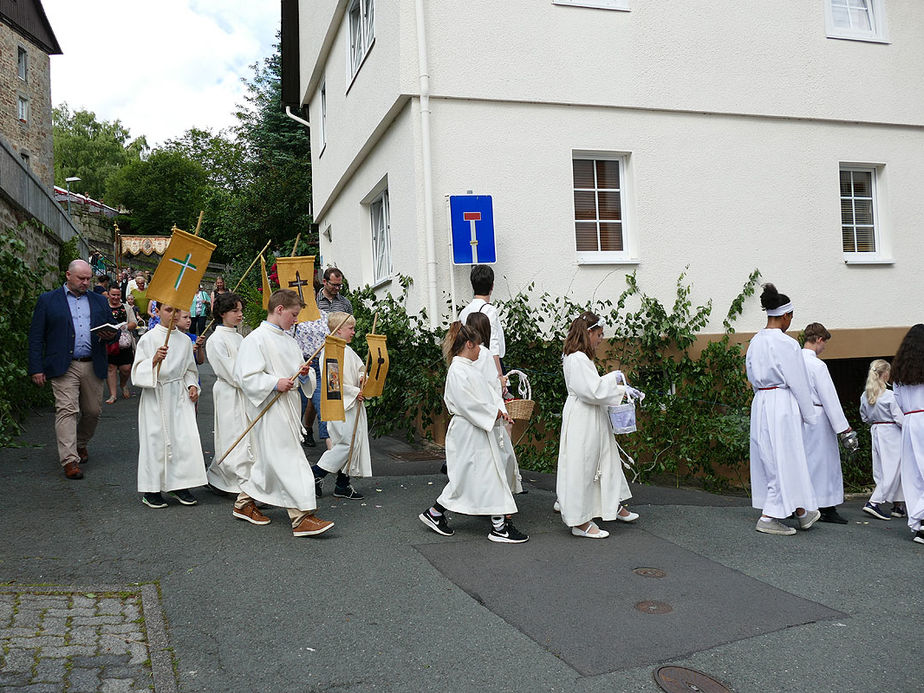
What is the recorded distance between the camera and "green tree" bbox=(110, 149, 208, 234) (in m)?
55.8

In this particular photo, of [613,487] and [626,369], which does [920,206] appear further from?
[613,487]

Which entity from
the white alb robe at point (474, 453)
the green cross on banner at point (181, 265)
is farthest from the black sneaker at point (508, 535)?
the green cross on banner at point (181, 265)

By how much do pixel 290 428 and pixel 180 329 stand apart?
2.03m

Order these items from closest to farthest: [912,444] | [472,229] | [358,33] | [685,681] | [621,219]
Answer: [685,681], [912,444], [472,229], [621,219], [358,33]

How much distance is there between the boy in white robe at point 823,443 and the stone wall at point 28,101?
3958cm

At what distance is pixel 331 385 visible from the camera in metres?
6.57

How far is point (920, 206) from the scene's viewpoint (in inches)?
478

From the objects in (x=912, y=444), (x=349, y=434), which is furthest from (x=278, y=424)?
(x=912, y=444)

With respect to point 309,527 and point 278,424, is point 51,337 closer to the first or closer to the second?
point 278,424

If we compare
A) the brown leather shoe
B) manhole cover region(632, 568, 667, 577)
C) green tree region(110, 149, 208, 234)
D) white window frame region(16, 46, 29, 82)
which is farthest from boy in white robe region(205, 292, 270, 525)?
green tree region(110, 149, 208, 234)

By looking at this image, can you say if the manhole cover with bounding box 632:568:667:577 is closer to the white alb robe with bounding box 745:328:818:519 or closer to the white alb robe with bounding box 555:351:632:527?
the white alb robe with bounding box 555:351:632:527

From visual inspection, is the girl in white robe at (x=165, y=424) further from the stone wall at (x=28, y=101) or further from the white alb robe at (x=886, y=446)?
the stone wall at (x=28, y=101)

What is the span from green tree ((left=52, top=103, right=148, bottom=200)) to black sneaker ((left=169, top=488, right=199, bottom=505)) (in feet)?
225

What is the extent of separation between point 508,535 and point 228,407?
281 cm
